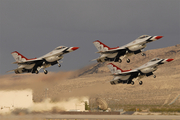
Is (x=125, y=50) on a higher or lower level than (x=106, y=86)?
higher

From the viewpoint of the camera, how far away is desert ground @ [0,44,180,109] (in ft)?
254

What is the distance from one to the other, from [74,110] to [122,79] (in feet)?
58.3

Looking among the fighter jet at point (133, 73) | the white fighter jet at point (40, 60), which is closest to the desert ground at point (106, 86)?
the fighter jet at point (133, 73)

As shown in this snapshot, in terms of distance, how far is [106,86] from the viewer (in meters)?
82.1

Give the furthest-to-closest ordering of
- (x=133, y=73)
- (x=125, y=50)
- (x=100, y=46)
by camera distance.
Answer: (x=100, y=46), (x=133, y=73), (x=125, y=50)

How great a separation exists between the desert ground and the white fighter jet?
853 centimetres

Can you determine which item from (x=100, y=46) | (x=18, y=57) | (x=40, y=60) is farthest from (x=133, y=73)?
(x=18, y=57)

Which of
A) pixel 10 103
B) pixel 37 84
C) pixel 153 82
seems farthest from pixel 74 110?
pixel 153 82

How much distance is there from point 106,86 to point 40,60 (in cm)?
2239

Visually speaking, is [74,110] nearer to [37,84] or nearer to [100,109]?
[100,109]

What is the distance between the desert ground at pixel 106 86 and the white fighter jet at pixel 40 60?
336 inches

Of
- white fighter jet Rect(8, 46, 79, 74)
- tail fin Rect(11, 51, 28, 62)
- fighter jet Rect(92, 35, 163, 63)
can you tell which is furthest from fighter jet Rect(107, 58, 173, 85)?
tail fin Rect(11, 51, 28, 62)

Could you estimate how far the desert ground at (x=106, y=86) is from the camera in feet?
254

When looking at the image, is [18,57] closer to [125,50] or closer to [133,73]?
[125,50]
